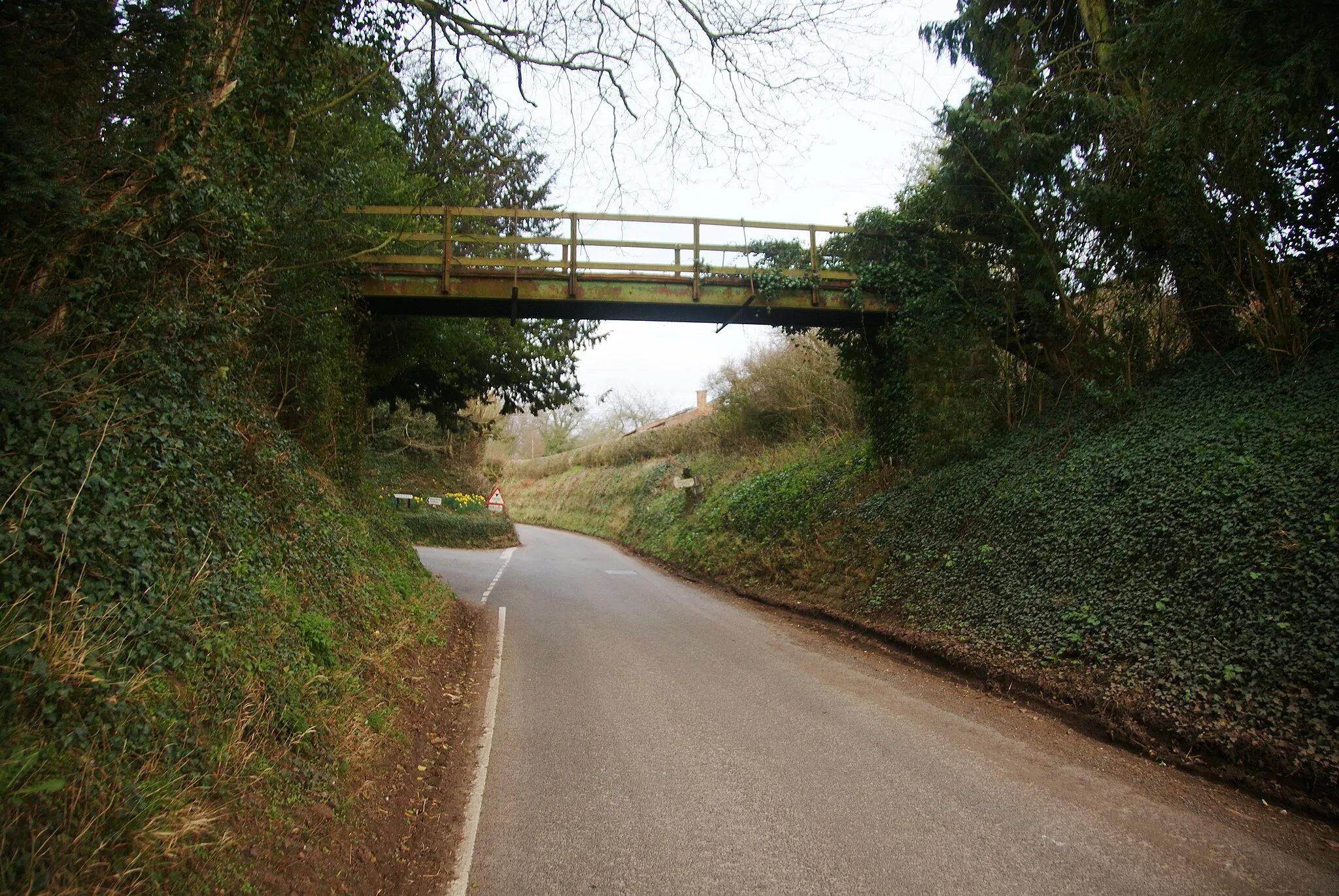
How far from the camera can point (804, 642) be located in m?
10.2

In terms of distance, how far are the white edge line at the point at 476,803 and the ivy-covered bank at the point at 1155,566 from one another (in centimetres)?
495

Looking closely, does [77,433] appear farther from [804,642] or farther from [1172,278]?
[1172,278]

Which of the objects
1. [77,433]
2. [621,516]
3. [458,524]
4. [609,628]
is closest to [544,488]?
[621,516]

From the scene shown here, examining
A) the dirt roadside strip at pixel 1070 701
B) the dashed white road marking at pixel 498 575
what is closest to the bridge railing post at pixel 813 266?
the dirt roadside strip at pixel 1070 701

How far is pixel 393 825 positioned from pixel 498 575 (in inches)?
590

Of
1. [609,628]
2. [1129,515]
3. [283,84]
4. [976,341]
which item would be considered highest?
[283,84]

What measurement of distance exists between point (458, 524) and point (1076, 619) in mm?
24614

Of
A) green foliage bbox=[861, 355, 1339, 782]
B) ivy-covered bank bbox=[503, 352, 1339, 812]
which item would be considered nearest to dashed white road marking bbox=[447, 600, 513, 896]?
ivy-covered bank bbox=[503, 352, 1339, 812]

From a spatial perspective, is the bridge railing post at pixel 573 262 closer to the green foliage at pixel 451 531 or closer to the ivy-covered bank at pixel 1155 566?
the ivy-covered bank at pixel 1155 566

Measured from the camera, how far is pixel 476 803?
191 inches

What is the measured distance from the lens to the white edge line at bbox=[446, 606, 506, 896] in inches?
153

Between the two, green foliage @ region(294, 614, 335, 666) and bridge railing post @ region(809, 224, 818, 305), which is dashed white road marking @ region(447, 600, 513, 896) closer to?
green foliage @ region(294, 614, 335, 666)

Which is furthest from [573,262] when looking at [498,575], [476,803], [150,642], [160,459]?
[498,575]

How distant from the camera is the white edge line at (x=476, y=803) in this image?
3874 millimetres
